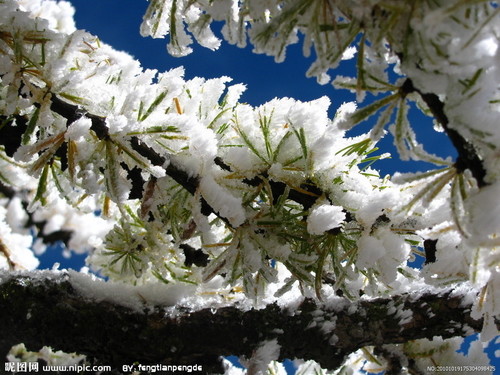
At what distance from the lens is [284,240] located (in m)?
1.05

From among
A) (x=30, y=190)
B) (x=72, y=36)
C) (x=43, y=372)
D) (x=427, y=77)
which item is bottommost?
(x=43, y=372)

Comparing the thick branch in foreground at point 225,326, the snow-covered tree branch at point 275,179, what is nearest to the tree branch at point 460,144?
the snow-covered tree branch at point 275,179

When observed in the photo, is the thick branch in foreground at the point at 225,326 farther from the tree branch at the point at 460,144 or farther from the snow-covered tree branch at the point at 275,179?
the tree branch at the point at 460,144

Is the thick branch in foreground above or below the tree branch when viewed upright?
below

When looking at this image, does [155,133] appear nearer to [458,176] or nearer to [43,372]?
[458,176]

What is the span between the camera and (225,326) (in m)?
1.25

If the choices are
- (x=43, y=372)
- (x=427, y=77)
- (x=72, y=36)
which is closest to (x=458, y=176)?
(x=427, y=77)

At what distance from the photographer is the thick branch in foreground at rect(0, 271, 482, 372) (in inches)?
48.3

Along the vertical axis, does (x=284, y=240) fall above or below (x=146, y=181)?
below

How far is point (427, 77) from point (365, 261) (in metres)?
0.44

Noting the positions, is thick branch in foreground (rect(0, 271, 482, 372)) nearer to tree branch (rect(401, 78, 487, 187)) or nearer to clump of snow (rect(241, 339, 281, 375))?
clump of snow (rect(241, 339, 281, 375))

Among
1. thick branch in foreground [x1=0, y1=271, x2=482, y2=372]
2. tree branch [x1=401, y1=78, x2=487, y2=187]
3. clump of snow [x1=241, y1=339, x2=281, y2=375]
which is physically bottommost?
clump of snow [x1=241, y1=339, x2=281, y2=375]

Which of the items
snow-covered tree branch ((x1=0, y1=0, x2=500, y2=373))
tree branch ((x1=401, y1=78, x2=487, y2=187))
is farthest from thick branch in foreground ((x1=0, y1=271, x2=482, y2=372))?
tree branch ((x1=401, y1=78, x2=487, y2=187))

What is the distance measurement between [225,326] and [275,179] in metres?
0.47
